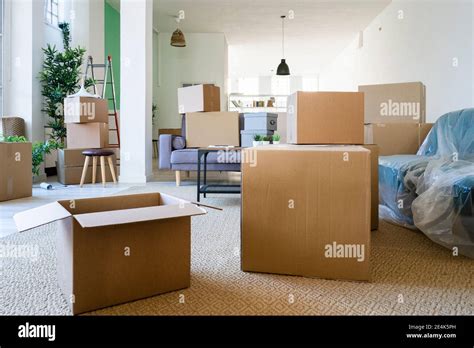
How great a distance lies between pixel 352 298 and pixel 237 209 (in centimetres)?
178

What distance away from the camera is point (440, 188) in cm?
183

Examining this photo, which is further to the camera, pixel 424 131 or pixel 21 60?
pixel 21 60

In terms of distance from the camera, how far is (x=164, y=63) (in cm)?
853

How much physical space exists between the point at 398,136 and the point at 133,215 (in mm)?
2887

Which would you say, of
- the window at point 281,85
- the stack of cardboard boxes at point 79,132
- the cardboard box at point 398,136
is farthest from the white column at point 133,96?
the window at point 281,85

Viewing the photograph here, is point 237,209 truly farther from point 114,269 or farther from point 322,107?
point 114,269

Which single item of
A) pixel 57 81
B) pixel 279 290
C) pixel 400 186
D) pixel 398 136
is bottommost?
pixel 279 290

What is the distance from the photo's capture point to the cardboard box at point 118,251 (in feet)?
3.87

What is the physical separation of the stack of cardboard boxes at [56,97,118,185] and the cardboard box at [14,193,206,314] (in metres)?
3.41

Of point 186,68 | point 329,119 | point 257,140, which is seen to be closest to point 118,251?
point 329,119

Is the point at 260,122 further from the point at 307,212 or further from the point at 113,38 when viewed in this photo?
the point at 113,38

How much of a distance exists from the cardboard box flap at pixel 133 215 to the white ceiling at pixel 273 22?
5988 mm
